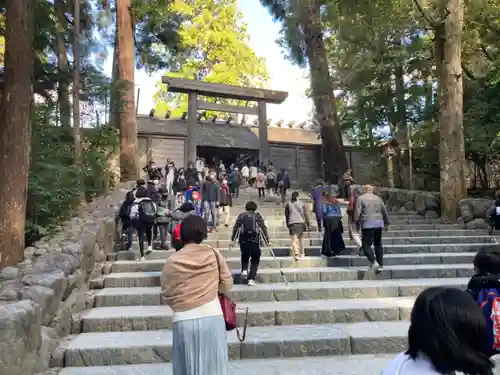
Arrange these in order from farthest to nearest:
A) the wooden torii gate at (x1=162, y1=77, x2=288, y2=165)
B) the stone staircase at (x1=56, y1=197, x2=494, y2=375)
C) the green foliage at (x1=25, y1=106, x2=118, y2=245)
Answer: the wooden torii gate at (x1=162, y1=77, x2=288, y2=165) → the green foliage at (x1=25, y1=106, x2=118, y2=245) → the stone staircase at (x1=56, y1=197, x2=494, y2=375)

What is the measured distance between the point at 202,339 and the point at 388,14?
14.8 m

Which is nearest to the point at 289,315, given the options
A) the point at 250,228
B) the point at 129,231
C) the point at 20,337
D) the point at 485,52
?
the point at 250,228

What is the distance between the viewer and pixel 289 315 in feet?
19.1

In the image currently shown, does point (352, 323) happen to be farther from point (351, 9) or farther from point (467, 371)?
point (351, 9)

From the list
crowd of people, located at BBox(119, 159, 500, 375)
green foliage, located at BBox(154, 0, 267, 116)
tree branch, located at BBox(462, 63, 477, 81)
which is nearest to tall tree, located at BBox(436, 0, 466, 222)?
tree branch, located at BBox(462, 63, 477, 81)

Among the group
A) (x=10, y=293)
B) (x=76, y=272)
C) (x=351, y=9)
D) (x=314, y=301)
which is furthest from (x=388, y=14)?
(x=10, y=293)

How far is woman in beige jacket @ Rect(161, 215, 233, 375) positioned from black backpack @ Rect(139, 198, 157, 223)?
5.26 m

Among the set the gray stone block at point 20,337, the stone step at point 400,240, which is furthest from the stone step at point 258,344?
the stone step at point 400,240

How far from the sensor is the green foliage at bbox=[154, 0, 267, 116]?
26.7m

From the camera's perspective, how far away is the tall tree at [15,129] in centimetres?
582

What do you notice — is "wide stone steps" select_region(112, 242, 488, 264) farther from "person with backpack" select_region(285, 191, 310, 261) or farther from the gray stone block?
the gray stone block

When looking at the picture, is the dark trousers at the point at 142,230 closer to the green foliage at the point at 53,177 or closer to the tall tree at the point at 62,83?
the green foliage at the point at 53,177

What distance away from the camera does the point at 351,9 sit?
14.2 meters

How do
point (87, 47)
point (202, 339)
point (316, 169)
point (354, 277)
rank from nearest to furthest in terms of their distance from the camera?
point (202, 339) → point (354, 277) → point (87, 47) → point (316, 169)
